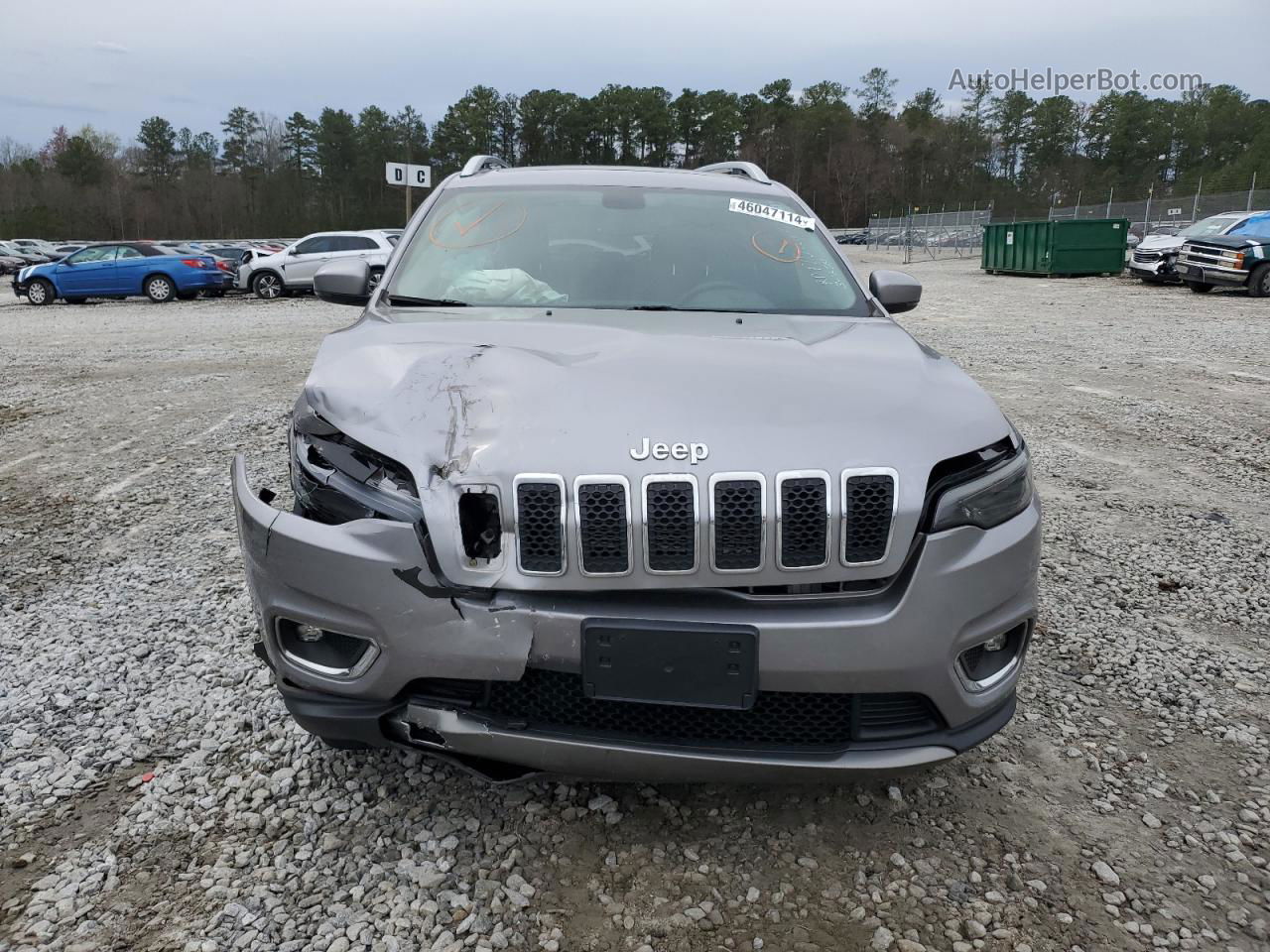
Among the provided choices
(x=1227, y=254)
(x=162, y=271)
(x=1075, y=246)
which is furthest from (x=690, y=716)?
(x=1075, y=246)

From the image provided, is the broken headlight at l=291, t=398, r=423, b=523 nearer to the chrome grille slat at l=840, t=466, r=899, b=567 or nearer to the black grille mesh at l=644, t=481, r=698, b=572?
the black grille mesh at l=644, t=481, r=698, b=572

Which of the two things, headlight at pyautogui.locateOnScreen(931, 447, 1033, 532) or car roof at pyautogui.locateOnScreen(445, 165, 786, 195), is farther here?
car roof at pyautogui.locateOnScreen(445, 165, 786, 195)

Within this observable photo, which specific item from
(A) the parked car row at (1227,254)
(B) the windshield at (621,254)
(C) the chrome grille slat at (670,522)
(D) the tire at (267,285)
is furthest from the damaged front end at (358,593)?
(D) the tire at (267,285)

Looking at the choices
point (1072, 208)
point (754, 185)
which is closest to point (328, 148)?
point (1072, 208)

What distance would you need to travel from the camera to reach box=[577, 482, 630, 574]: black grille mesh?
1.89 meters

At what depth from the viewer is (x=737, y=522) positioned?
1.91 meters

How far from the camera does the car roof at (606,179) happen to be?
148 inches

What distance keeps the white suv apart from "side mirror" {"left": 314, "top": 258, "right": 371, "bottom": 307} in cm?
1954

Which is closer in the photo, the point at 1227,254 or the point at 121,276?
the point at 1227,254

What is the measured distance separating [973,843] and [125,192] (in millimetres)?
98620

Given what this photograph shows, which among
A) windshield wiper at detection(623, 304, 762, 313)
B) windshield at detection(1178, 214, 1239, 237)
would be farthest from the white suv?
windshield wiper at detection(623, 304, 762, 313)

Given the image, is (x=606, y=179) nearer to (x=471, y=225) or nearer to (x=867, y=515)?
(x=471, y=225)

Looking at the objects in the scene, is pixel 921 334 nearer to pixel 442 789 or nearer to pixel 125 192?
pixel 442 789

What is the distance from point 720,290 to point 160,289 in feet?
75.7
